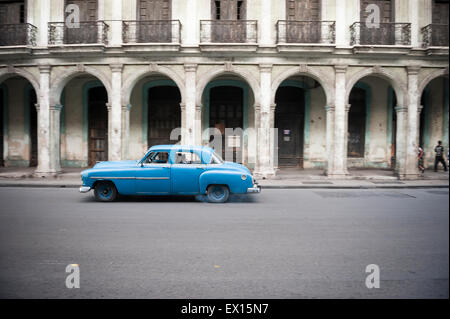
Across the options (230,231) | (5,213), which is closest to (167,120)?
(5,213)

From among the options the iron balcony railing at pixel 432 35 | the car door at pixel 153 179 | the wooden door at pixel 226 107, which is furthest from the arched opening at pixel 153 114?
the iron balcony railing at pixel 432 35

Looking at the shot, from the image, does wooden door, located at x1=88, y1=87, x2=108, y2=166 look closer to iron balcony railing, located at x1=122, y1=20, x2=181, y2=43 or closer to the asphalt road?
iron balcony railing, located at x1=122, y1=20, x2=181, y2=43

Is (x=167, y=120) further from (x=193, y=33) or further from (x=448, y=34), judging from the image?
(x=448, y=34)

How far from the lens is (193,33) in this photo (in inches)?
571

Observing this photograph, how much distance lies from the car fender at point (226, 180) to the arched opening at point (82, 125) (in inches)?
427

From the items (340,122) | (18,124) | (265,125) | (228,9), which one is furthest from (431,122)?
(18,124)

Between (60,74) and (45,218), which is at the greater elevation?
(60,74)

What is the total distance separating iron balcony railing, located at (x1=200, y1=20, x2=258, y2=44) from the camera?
14430mm

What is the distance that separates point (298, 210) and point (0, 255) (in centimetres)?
562

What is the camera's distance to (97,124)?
58.1 feet

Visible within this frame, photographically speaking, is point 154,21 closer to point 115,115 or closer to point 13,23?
point 115,115

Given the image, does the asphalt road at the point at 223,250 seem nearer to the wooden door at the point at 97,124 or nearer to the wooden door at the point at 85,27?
the wooden door at the point at 85,27

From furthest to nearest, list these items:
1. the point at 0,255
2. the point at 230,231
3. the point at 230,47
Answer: the point at 230,47 < the point at 230,231 < the point at 0,255

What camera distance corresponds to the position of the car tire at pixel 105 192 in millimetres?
8405
